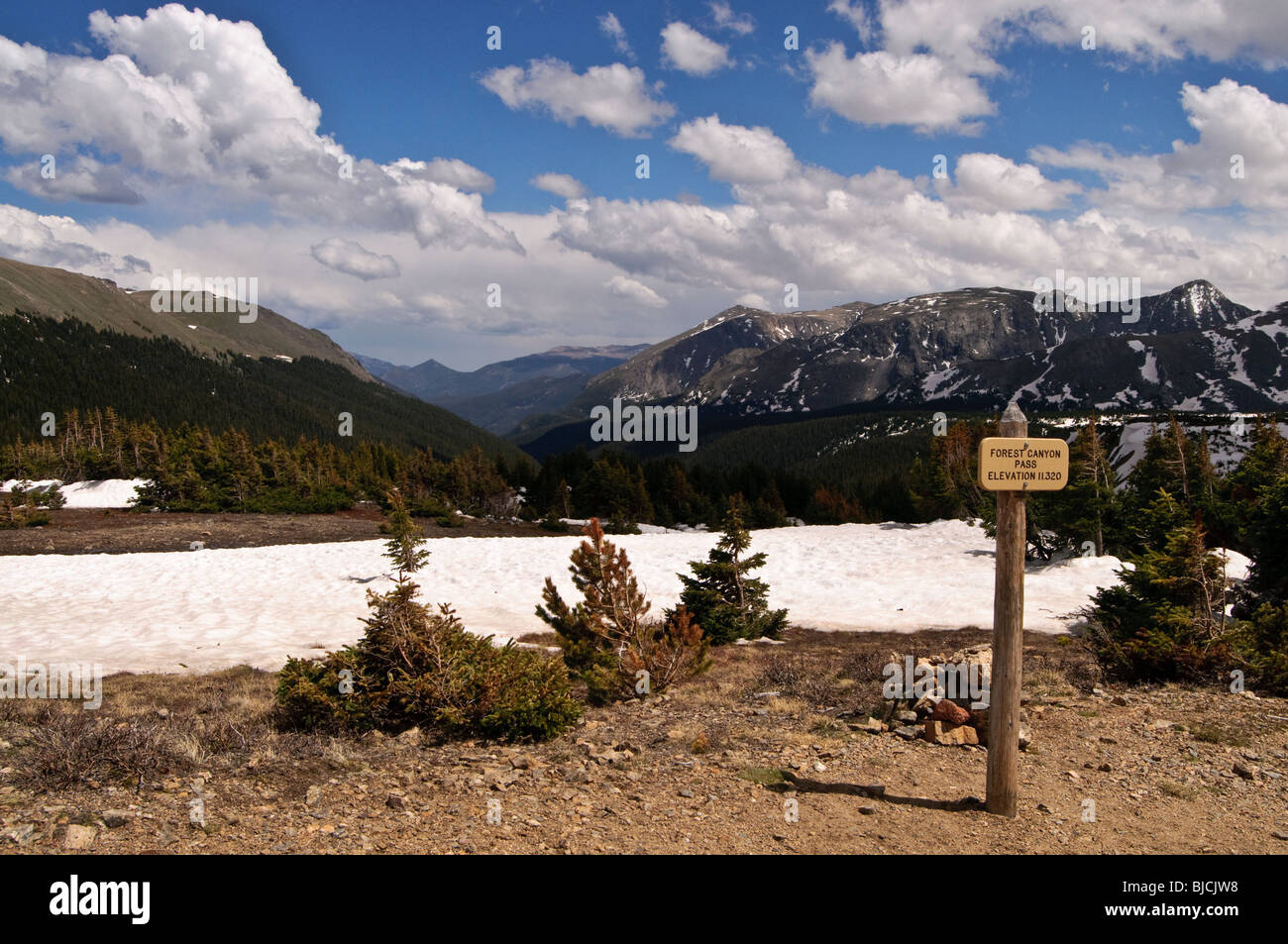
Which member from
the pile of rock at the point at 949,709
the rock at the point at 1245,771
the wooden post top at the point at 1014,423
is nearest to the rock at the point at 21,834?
the wooden post top at the point at 1014,423

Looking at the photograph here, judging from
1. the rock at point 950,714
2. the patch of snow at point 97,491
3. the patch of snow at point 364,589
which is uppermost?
the patch of snow at point 97,491

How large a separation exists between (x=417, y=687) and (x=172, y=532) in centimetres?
3791

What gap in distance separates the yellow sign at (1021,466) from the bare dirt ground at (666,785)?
3300 millimetres

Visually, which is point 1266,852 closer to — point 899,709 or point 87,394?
point 899,709

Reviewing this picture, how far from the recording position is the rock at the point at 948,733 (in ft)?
30.9

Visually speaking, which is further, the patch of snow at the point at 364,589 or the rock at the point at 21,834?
the patch of snow at the point at 364,589

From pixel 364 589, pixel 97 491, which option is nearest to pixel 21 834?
pixel 364 589

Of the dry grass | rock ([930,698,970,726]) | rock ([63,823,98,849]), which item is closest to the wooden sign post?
rock ([930,698,970,726])

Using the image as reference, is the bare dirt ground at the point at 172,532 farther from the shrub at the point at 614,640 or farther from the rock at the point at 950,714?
the rock at the point at 950,714

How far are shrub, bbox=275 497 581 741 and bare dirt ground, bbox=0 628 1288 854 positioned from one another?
0.43 meters

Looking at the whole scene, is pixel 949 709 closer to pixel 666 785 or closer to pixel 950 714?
pixel 950 714

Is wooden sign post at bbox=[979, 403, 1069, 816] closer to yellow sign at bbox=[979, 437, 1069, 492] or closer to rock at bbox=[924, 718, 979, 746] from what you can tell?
yellow sign at bbox=[979, 437, 1069, 492]

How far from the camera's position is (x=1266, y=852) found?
20.9 feet
